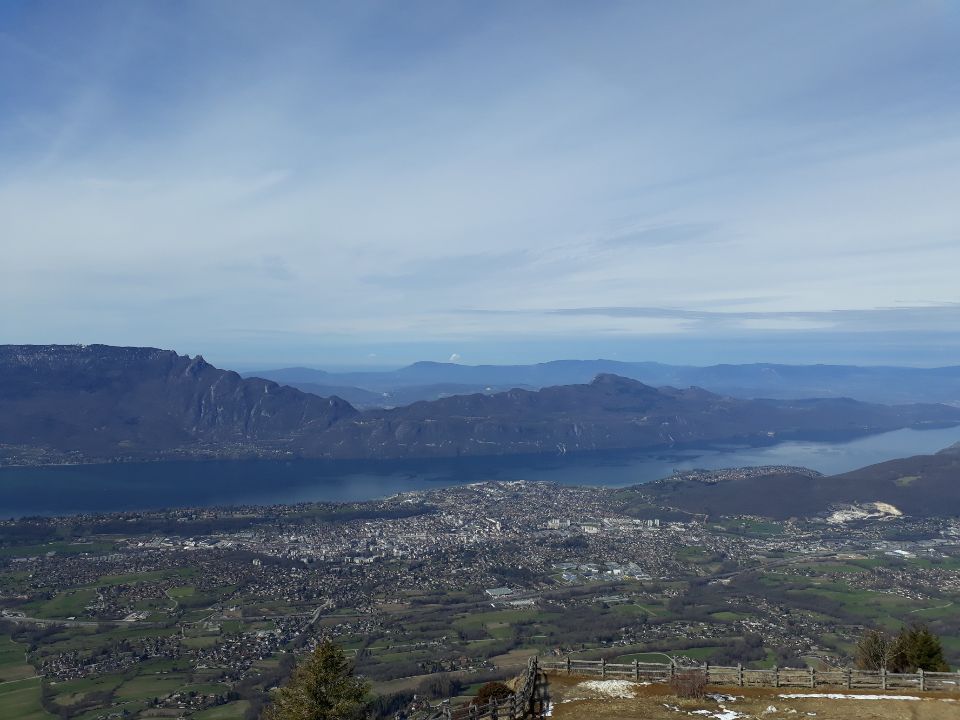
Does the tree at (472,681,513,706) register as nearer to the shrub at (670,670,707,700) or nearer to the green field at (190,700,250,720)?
the shrub at (670,670,707,700)

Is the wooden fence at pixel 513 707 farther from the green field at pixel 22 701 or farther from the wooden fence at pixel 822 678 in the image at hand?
the green field at pixel 22 701

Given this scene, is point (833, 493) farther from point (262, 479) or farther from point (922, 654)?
point (262, 479)

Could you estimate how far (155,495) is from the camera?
460ft

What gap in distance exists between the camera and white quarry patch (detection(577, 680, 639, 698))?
21203 mm

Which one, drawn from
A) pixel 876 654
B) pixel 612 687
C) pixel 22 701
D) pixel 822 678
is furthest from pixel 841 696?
pixel 22 701

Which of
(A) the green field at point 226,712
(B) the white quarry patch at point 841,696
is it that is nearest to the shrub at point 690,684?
(B) the white quarry patch at point 841,696

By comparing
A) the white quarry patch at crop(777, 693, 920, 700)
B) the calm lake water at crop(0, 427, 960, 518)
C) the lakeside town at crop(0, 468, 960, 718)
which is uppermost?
the white quarry patch at crop(777, 693, 920, 700)

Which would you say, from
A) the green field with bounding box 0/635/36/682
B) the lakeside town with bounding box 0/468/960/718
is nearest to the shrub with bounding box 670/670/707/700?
the lakeside town with bounding box 0/468/960/718

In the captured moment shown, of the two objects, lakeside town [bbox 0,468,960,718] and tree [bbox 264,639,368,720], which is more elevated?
tree [bbox 264,639,368,720]


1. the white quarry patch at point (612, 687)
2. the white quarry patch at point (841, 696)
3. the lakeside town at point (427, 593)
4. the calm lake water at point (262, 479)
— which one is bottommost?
the calm lake water at point (262, 479)

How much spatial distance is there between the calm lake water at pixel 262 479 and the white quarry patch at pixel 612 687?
119 meters

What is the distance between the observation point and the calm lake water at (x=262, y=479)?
132763mm

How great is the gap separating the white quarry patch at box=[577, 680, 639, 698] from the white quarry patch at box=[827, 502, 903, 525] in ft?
308

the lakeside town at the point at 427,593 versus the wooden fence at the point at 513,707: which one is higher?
the wooden fence at the point at 513,707
